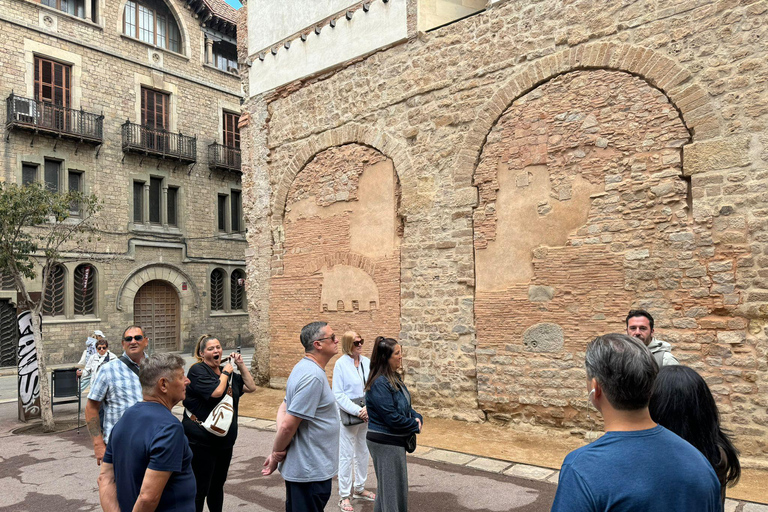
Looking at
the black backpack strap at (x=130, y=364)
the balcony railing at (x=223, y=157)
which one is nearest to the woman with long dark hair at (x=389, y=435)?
the black backpack strap at (x=130, y=364)

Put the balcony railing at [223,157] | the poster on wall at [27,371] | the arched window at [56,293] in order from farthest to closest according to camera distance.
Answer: the balcony railing at [223,157] → the arched window at [56,293] → the poster on wall at [27,371]

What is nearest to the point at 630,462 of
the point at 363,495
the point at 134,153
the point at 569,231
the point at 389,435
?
the point at 389,435

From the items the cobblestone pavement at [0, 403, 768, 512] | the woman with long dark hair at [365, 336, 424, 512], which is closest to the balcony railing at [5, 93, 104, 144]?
the cobblestone pavement at [0, 403, 768, 512]

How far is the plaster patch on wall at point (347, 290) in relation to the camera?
9.86m

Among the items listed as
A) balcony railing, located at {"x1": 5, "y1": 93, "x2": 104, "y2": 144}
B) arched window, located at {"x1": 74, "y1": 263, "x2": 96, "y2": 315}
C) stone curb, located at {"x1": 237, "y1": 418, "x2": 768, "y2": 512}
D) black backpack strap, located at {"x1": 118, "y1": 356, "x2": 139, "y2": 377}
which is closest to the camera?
black backpack strap, located at {"x1": 118, "y1": 356, "x2": 139, "y2": 377}

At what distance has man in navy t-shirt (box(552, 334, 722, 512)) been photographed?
1578 millimetres

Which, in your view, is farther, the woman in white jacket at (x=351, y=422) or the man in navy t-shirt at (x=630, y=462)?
the woman in white jacket at (x=351, y=422)

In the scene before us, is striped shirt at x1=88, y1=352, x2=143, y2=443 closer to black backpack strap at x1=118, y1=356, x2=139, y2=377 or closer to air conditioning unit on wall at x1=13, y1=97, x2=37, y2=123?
black backpack strap at x1=118, y1=356, x2=139, y2=377

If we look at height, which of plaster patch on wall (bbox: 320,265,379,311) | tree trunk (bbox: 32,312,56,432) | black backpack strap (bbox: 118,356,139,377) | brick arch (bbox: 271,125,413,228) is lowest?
tree trunk (bbox: 32,312,56,432)

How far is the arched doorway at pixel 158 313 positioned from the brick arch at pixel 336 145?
11.3 metres

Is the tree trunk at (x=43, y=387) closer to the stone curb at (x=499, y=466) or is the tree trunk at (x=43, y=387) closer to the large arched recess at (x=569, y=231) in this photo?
the stone curb at (x=499, y=466)

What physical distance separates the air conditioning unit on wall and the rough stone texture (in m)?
16.5

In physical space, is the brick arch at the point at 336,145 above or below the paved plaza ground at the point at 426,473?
above

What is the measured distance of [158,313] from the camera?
21.2m
